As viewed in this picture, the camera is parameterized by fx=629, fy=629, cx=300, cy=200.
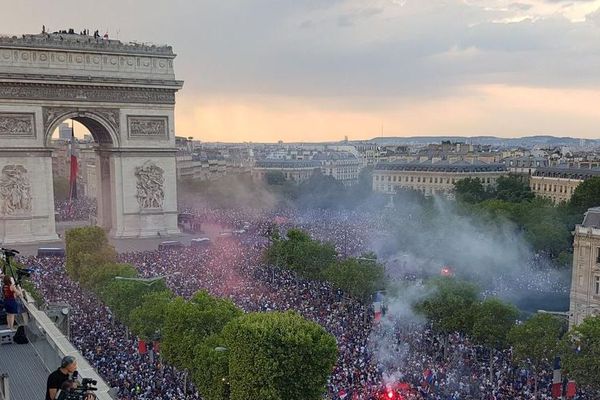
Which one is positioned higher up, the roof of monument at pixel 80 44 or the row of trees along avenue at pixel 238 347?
the roof of monument at pixel 80 44

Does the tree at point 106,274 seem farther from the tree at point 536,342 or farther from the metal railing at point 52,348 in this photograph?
the tree at point 536,342

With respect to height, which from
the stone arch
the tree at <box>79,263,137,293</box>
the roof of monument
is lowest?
the tree at <box>79,263,137,293</box>

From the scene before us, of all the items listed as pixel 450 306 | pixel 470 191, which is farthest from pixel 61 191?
pixel 450 306

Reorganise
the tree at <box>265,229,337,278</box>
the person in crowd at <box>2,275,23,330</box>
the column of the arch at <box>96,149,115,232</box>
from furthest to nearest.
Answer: the column of the arch at <box>96,149,115,232</box> → the tree at <box>265,229,337,278</box> → the person in crowd at <box>2,275,23,330</box>

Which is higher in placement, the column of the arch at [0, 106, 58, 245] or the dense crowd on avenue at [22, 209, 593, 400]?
the column of the arch at [0, 106, 58, 245]

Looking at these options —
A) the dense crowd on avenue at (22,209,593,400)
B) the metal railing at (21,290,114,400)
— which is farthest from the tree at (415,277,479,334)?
the metal railing at (21,290,114,400)

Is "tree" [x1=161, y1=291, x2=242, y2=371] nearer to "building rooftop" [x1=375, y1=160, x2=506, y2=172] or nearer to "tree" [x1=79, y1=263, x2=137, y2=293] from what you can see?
"tree" [x1=79, y1=263, x2=137, y2=293]

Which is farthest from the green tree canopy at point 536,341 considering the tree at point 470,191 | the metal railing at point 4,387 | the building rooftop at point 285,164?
the building rooftop at point 285,164
